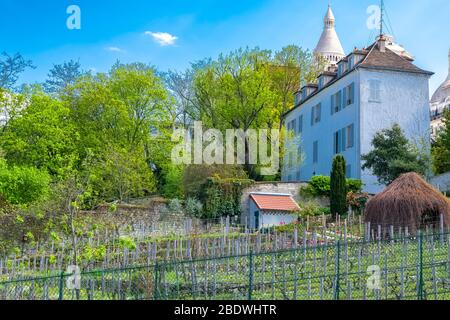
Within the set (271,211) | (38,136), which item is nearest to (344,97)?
(271,211)

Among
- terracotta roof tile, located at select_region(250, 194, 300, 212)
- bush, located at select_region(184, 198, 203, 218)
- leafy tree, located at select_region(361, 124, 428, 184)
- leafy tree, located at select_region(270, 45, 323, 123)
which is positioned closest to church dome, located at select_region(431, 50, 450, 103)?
leafy tree, located at select_region(270, 45, 323, 123)

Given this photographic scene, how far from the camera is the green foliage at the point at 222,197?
38.6 metres

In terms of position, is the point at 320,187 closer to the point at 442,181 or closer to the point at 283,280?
the point at 442,181

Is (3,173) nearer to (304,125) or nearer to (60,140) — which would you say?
(60,140)

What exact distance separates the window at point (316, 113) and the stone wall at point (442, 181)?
1135 centimetres

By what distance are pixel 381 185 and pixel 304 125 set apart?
11.2 m

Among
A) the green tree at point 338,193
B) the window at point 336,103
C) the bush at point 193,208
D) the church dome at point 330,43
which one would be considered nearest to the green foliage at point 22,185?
the bush at point 193,208

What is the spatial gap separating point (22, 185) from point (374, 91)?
66.0 ft

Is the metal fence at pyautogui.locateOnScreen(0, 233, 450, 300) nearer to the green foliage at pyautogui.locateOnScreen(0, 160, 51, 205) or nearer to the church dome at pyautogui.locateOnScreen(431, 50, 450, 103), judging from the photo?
the green foliage at pyautogui.locateOnScreen(0, 160, 51, 205)

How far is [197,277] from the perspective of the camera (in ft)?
64.4

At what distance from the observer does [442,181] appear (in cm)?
3609

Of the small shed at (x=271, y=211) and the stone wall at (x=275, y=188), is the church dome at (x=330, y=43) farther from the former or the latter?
the small shed at (x=271, y=211)
